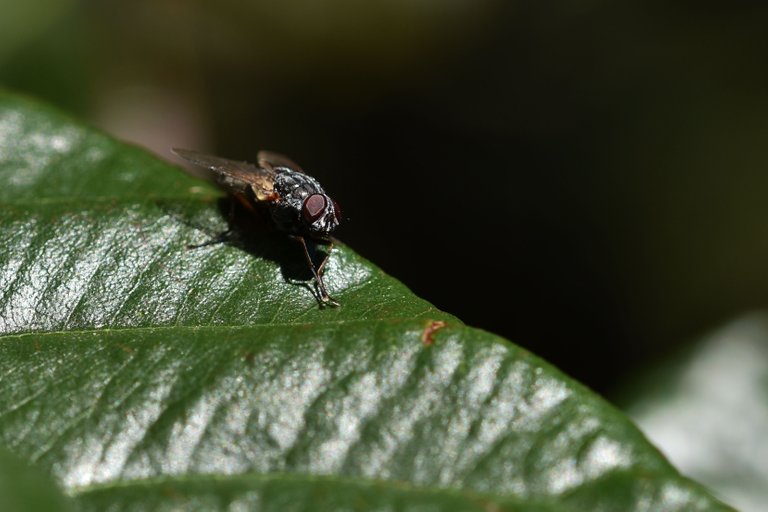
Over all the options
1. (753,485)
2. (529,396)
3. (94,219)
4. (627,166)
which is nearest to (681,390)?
(753,485)

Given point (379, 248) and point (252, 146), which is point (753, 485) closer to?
point (379, 248)

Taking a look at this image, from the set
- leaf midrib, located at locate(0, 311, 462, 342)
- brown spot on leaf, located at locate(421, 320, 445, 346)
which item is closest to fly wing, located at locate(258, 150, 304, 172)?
leaf midrib, located at locate(0, 311, 462, 342)

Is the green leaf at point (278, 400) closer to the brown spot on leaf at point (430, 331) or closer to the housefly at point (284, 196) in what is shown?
the brown spot on leaf at point (430, 331)

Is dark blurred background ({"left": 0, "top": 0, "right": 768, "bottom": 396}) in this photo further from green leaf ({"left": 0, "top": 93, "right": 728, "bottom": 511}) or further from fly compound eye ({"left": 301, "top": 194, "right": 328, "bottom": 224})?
green leaf ({"left": 0, "top": 93, "right": 728, "bottom": 511})

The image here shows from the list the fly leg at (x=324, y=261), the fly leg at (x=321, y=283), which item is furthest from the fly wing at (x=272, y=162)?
the fly leg at (x=321, y=283)

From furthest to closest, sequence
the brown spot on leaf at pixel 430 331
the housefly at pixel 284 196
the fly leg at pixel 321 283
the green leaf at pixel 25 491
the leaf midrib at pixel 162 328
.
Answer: the housefly at pixel 284 196 → the fly leg at pixel 321 283 → the leaf midrib at pixel 162 328 → the brown spot on leaf at pixel 430 331 → the green leaf at pixel 25 491

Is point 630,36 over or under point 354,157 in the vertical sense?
over
